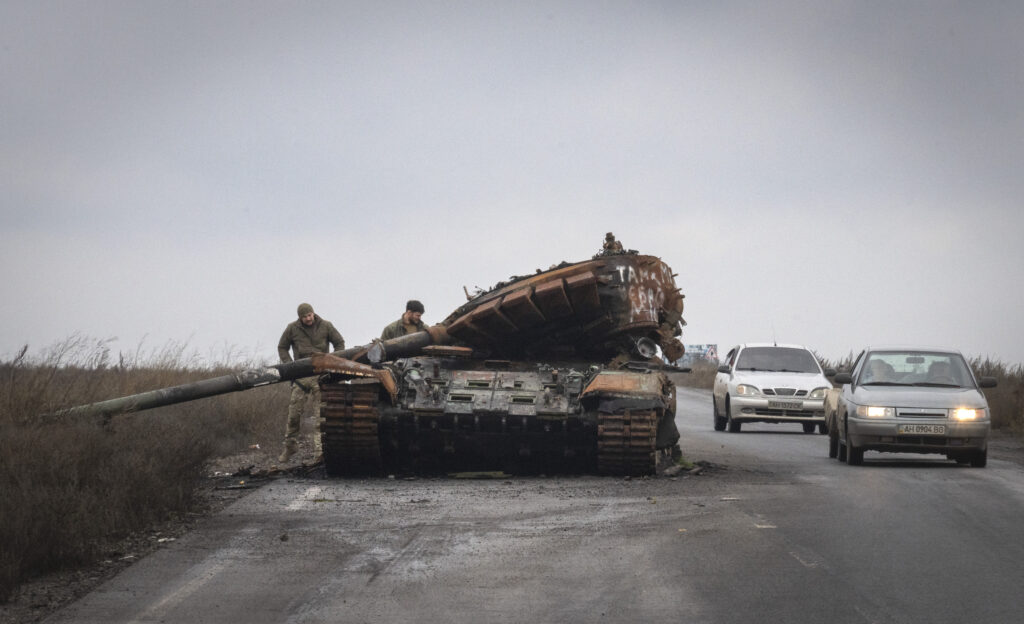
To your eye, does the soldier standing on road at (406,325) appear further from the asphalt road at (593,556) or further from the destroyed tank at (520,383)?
the asphalt road at (593,556)

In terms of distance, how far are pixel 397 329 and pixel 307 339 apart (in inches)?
44.4

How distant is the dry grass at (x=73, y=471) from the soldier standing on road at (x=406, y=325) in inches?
124

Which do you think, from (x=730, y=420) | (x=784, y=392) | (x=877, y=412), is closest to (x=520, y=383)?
(x=877, y=412)

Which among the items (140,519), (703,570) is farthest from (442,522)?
(703,570)

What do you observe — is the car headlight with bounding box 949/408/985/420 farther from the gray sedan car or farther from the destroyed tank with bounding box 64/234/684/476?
the destroyed tank with bounding box 64/234/684/476

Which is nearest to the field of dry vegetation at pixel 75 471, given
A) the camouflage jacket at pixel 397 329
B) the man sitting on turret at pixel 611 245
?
the camouflage jacket at pixel 397 329

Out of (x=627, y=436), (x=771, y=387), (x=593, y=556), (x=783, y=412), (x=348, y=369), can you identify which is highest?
(x=771, y=387)

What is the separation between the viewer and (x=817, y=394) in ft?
86.2

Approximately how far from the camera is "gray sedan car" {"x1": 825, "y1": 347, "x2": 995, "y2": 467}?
17422 millimetres

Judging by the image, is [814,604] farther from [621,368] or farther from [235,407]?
[235,407]

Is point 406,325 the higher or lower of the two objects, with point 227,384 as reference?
higher

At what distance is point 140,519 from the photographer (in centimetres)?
1128

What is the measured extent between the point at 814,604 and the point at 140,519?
223 inches

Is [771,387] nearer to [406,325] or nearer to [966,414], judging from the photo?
[966,414]
